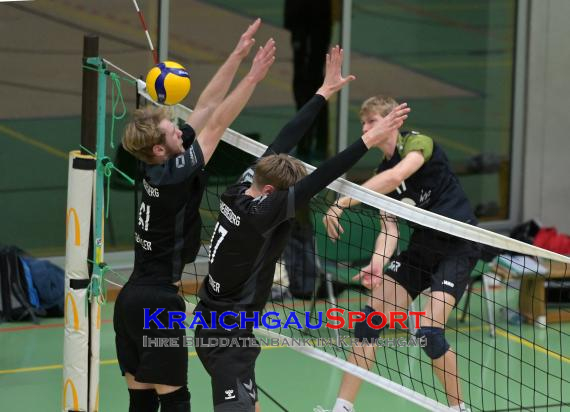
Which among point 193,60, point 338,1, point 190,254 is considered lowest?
point 190,254

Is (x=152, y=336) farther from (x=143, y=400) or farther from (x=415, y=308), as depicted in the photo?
(x=415, y=308)

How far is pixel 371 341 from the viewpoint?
6.34 metres

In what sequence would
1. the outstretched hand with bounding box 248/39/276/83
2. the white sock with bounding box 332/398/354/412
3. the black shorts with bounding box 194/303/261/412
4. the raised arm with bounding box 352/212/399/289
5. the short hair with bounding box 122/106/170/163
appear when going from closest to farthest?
the black shorts with bounding box 194/303/261/412 < the short hair with bounding box 122/106/170/163 < the outstretched hand with bounding box 248/39/276/83 < the raised arm with bounding box 352/212/399/289 < the white sock with bounding box 332/398/354/412

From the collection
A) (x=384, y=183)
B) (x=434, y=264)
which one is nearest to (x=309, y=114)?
(x=384, y=183)

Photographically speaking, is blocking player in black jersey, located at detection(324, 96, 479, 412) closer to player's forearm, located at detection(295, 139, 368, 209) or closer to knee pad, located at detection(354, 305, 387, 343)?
knee pad, located at detection(354, 305, 387, 343)

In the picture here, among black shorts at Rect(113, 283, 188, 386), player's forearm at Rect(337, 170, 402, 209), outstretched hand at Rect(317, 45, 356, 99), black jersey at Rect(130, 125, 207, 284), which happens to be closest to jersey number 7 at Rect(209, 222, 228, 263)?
black jersey at Rect(130, 125, 207, 284)

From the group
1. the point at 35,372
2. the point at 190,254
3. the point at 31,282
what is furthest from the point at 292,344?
the point at 31,282

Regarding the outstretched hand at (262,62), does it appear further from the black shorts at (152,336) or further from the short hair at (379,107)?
the black shorts at (152,336)

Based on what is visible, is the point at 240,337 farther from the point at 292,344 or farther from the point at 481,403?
the point at 481,403

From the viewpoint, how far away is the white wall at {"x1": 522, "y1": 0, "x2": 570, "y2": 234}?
10703mm

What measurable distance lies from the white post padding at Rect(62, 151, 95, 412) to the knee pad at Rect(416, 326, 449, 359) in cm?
192

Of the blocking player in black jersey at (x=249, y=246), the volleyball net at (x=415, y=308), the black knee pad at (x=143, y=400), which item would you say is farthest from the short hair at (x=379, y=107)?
the black knee pad at (x=143, y=400)

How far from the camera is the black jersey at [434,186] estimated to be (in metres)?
6.55

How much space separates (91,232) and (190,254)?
2.07ft
